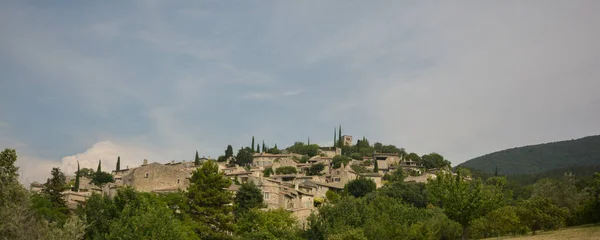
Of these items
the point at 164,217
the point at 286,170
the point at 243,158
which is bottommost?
the point at 164,217

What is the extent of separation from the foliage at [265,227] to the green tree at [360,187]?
1687 inches

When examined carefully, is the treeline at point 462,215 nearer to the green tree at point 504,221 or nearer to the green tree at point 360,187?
the green tree at point 504,221

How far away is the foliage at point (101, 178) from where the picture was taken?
347ft

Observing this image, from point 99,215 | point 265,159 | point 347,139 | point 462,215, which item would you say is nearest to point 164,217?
point 99,215

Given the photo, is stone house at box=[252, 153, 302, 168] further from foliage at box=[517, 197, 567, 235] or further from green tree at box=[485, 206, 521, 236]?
foliage at box=[517, 197, 567, 235]

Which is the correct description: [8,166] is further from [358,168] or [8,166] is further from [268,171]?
[358,168]

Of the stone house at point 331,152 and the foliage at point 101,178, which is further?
the stone house at point 331,152

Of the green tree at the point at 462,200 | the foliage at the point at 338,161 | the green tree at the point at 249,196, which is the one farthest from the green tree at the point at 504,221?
the foliage at the point at 338,161

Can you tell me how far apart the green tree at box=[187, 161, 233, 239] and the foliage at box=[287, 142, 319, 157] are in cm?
10784

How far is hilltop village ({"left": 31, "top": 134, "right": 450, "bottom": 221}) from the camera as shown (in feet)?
240

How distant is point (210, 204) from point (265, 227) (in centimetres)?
609

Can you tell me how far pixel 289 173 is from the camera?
116m

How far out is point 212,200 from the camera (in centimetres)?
4759

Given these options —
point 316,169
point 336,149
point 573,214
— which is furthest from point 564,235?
point 336,149
